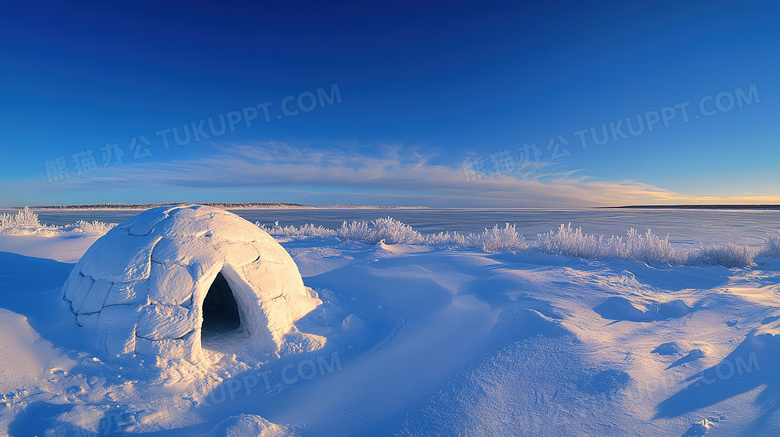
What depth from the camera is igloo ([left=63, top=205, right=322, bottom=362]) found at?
3.52m

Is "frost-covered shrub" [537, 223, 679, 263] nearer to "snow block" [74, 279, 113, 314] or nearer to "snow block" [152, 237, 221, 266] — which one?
→ "snow block" [152, 237, 221, 266]

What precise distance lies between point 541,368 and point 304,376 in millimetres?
2366

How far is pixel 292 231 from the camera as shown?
14.3 m

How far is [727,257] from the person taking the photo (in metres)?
8.02

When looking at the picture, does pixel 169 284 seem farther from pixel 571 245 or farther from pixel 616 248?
pixel 616 248

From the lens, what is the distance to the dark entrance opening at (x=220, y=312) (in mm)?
4679

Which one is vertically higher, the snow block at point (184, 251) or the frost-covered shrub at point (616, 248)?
the snow block at point (184, 251)

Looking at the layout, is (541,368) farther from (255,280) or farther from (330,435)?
(255,280)

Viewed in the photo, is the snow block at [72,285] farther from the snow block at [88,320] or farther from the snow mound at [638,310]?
the snow mound at [638,310]

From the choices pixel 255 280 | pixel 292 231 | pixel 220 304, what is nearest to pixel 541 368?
pixel 255 280

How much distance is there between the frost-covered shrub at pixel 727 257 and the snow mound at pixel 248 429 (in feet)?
32.2

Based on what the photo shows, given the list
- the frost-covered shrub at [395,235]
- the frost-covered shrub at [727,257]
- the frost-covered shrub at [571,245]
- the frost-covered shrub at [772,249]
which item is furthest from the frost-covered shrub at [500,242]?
the frost-covered shrub at [772,249]

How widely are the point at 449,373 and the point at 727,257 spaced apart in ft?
28.4

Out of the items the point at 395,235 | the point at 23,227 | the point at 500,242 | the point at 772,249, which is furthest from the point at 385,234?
the point at 23,227
